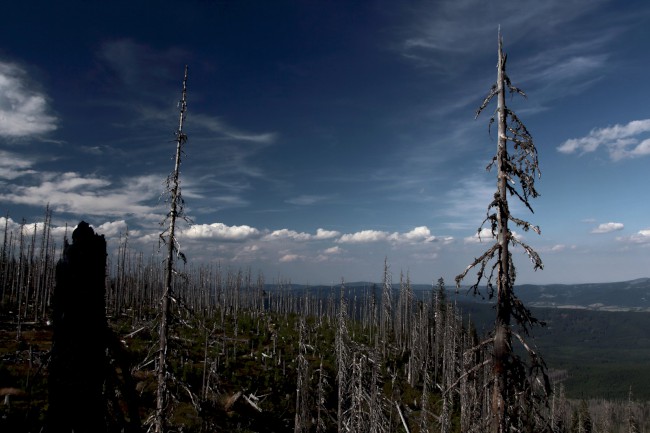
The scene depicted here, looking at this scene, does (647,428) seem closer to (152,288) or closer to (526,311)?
(152,288)

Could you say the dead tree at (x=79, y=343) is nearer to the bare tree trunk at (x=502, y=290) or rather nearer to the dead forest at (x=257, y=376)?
the dead forest at (x=257, y=376)

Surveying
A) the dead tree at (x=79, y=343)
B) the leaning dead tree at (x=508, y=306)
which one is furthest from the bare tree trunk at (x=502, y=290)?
the dead tree at (x=79, y=343)

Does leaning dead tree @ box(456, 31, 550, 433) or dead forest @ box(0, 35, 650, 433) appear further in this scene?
Answer: leaning dead tree @ box(456, 31, 550, 433)

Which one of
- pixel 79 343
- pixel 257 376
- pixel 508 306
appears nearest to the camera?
pixel 79 343

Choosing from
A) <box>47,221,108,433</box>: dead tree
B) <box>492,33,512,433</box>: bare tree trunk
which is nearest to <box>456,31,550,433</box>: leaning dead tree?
<box>492,33,512,433</box>: bare tree trunk

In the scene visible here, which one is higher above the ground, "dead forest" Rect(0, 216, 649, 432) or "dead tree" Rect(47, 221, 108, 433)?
"dead tree" Rect(47, 221, 108, 433)

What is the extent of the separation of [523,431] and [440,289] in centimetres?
7350

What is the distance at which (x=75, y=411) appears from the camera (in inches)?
150

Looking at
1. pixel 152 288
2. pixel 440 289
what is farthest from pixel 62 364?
pixel 152 288

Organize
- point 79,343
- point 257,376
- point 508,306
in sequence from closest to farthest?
point 79,343 < point 508,306 < point 257,376

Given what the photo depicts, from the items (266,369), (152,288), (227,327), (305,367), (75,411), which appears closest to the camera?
(75,411)

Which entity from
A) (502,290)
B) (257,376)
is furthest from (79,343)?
(257,376)

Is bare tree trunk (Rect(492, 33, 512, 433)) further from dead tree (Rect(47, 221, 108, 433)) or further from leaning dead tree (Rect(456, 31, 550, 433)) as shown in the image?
dead tree (Rect(47, 221, 108, 433))

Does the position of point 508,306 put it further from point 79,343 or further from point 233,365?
point 233,365
